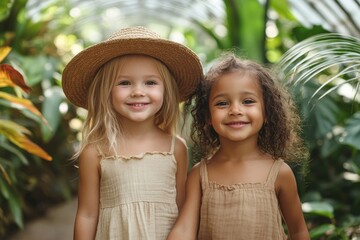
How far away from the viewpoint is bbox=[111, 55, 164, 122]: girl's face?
2.44 metres

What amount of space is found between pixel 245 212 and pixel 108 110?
72 cm

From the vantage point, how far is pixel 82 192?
98.1 inches

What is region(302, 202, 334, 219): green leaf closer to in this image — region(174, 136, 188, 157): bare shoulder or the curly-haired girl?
Answer: the curly-haired girl

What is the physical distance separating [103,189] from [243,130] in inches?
25.4

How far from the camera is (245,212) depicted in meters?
2.28

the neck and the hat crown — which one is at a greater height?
the hat crown

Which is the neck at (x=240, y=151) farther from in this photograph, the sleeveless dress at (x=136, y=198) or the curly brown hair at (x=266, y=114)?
the sleeveless dress at (x=136, y=198)

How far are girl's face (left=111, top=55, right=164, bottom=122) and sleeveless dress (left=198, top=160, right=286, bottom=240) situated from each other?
1.44ft

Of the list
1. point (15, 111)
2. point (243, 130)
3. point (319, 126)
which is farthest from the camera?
point (15, 111)

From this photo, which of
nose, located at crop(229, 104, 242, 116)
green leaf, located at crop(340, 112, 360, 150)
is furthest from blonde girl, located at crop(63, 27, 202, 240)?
green leaf, located at crop(340, 112, 360, 150)

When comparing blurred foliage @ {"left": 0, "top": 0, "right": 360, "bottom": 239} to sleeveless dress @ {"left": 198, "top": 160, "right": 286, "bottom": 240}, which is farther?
blurred foliage @ {"left": 0, "top": 0, "right": 360, "bottom": 239}

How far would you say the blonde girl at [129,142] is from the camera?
243cm

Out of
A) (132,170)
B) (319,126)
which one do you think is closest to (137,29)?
(132,170)

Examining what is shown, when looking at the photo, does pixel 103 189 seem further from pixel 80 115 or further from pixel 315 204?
pixel 80 115
